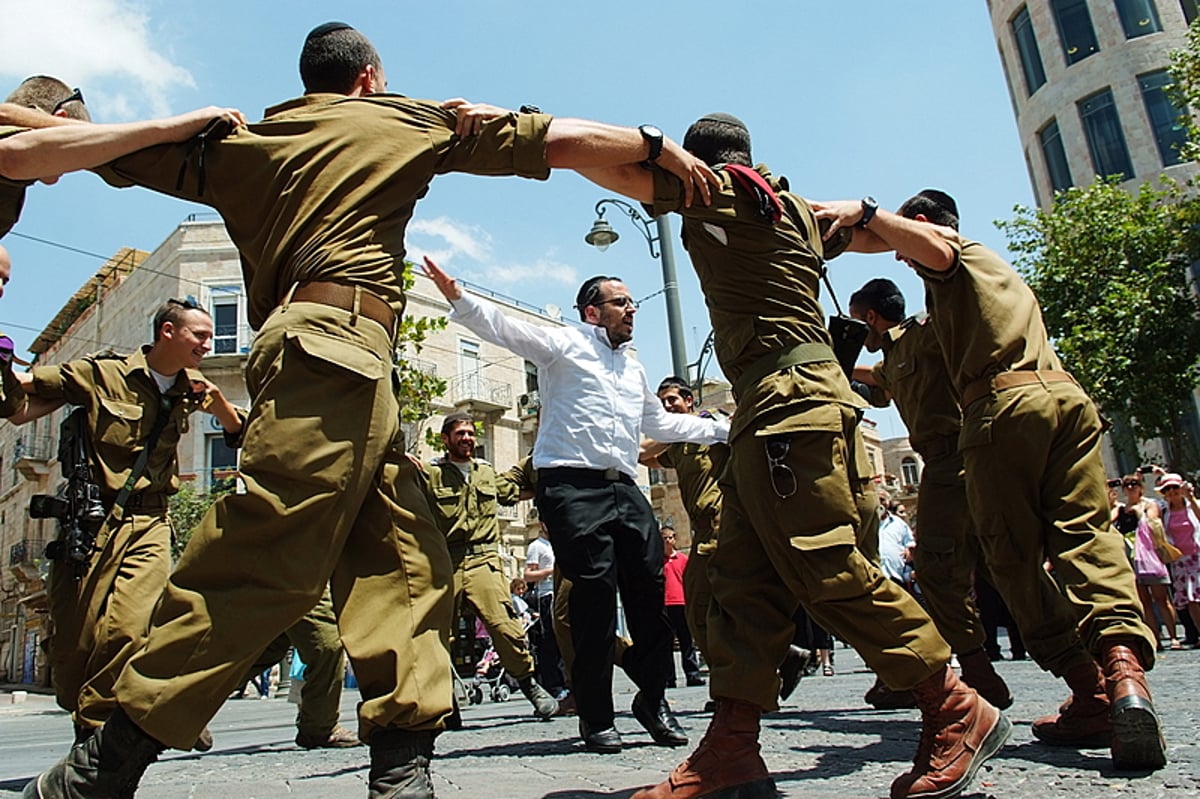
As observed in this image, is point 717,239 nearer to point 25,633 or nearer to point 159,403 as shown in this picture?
point 159,403

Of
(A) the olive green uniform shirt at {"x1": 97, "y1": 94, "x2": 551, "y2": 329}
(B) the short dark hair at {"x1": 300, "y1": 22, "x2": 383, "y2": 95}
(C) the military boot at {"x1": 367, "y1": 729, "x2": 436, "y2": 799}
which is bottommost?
(C) the military boot at {"x1": 367, "y1": 729, "x2": 436, "y2": 799}

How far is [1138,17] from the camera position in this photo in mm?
30484

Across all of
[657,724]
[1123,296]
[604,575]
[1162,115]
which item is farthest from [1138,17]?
[657,724]

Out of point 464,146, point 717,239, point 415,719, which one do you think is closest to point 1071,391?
point 717,239

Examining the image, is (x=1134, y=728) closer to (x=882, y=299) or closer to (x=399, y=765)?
(x=399, y=765)

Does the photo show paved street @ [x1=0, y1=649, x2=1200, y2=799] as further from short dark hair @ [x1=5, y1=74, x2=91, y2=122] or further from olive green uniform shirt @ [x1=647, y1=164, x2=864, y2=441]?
short dark hair @ [x1=5, y1=74, x2=91, y2=122]

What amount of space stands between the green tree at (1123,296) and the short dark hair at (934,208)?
18.1 metres

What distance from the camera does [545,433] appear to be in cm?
445

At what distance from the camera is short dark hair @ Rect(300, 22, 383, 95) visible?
2973 millimetres

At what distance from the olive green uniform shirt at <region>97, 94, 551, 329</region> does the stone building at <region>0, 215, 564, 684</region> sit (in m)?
28.3

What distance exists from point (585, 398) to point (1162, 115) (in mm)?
31721

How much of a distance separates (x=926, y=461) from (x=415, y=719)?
308cm

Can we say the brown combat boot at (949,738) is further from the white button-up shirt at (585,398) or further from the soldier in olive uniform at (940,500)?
the white button-up shirt at (585,398)

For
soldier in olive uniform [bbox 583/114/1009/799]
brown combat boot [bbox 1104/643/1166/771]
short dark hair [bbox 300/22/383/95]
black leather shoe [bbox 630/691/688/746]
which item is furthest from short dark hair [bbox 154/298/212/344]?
brown combat boot [bbox 1104/643/1166/771]
